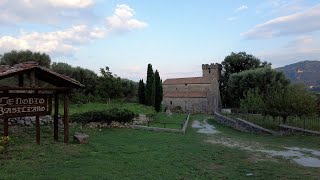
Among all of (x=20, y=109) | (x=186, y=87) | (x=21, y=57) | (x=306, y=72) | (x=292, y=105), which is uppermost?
(x=306, y=72)

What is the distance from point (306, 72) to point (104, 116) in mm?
153324

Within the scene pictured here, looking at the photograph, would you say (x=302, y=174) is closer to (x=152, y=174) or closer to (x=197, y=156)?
(x=197, y=156)

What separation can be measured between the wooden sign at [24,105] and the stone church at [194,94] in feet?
199

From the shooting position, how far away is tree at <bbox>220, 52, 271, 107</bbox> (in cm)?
8476

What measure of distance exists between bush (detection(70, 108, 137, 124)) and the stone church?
165 ft

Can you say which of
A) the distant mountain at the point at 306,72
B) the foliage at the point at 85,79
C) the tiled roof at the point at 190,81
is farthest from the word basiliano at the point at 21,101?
the distant mountain at the point at 306,72

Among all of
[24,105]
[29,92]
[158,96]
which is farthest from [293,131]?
[158,96]

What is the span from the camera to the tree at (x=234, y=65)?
84.8 meters

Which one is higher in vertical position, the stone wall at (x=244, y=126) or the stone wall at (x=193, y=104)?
the stone wall at (x=193, y=104)

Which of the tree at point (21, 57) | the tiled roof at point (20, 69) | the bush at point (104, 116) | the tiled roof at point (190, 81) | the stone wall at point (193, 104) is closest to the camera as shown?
the tiled roof at point (20, 69)

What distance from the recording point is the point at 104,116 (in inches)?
826

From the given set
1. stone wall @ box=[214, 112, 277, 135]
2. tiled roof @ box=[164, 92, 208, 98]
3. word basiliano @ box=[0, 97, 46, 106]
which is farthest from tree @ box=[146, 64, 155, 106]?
word basiliano @ box=[0, 97, 46, 106]

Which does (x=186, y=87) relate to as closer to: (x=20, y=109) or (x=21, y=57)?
(x=21, y=57)

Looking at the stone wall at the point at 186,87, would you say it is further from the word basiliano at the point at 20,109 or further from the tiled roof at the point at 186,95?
the word basiliano at the point at 20,109
